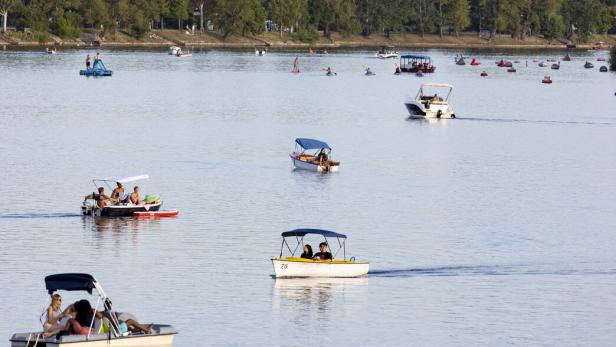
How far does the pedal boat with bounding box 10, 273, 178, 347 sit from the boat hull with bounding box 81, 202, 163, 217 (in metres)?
28.5

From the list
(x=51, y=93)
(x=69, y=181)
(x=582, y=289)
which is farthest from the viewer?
(x=51, y=93)

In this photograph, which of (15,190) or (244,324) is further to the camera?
(15,190)

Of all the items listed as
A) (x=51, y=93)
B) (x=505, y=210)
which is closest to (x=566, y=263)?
(x=505, y=210)

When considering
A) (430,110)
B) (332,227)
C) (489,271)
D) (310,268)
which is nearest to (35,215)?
(332,227)

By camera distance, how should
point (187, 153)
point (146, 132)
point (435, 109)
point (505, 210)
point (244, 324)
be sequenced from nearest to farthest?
point (244, 324) → point (505, 210) → point (187, 153) → point (146, 132) → point (435, 109)

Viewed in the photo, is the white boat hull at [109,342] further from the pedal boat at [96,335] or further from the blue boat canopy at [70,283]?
the blue boat canopy at [70,283]

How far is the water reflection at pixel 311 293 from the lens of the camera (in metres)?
52.7

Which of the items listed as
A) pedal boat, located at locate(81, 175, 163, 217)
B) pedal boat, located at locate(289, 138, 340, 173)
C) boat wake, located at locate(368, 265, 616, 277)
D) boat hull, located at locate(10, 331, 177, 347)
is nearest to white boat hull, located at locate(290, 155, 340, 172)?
pedal boat, located at locate(289, 138, 340, 173)

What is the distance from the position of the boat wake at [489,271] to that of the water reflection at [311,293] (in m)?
2.68

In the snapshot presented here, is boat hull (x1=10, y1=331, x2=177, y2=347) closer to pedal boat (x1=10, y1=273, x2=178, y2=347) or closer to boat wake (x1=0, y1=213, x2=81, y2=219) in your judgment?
pedal boat (x1=10, y1=273, x2=178, y2=347)

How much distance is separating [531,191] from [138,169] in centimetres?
2669

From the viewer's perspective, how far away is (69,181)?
88.1m

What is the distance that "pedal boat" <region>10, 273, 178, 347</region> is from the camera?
40.7m

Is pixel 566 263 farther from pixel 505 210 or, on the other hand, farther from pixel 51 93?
pixel 51 93
